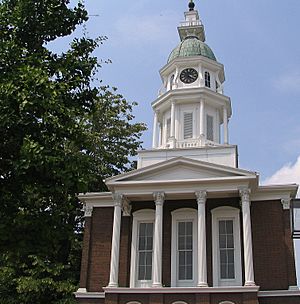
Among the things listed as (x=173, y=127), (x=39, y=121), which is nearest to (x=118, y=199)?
(x=173, y=127)

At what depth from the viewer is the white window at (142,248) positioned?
24688 mm

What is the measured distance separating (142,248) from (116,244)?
175cm

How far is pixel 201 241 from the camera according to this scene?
76.0 ft

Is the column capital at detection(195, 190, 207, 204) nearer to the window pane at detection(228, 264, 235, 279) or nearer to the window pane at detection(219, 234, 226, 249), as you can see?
the window pane at detection(219, 234, 226, 249)

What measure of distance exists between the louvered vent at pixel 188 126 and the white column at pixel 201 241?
20.8 feet

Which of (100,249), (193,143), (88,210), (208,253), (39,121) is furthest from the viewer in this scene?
(193,143)

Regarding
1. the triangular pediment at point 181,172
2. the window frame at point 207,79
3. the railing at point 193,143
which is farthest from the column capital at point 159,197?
the window frame at point 207,79

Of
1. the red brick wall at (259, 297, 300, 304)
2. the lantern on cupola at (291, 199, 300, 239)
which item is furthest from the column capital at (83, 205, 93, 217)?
the lantern on cupola at (291, 199, 300, 239)

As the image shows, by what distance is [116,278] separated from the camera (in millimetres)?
23703

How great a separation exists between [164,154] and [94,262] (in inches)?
276

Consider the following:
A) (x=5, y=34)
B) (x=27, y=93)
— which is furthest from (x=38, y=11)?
(x=27, y=93)

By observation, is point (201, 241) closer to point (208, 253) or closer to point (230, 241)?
point (208, 253)

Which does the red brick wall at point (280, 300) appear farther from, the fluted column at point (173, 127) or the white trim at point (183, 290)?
the fluted column at point (173, 127)

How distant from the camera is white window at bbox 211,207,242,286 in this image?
23.8 meters
